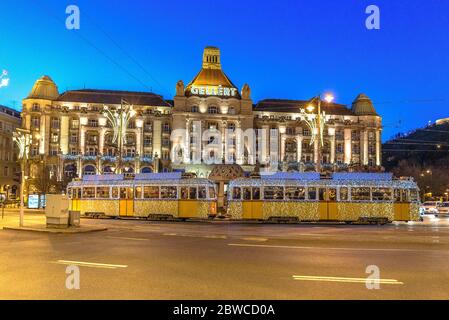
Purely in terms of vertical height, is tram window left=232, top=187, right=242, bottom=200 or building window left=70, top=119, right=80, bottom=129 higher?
building window left=70, top=119, right=80, bottom=129

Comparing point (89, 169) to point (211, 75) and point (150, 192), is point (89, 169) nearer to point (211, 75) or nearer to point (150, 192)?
point (211, 75)

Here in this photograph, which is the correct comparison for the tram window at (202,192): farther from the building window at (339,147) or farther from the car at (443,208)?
the building window at (339,147)

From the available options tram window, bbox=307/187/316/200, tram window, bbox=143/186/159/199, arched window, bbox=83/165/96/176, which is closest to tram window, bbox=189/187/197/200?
tram window, bbox=143/186/159/199

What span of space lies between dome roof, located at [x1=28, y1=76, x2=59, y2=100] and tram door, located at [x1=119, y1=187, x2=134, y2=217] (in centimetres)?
6179

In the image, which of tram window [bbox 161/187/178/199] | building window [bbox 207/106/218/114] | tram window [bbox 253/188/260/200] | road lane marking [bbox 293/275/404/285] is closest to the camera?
road lane marking [bbox 293/275/404/285]

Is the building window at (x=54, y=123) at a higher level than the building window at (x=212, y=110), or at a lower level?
lower

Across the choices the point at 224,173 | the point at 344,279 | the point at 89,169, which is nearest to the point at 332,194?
the point at 224,173

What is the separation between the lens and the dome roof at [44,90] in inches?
3415

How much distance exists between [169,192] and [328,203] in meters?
11.1

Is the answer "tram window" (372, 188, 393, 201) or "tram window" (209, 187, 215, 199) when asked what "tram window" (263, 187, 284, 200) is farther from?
"tram window" (372, 188, 393, 201)

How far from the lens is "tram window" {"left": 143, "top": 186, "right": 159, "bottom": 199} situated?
105 ft

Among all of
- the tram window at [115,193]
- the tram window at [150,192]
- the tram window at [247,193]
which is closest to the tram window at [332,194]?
the tram window at [247,193]

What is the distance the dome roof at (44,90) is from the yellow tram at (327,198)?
68.8 m

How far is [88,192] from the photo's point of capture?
3484cm
